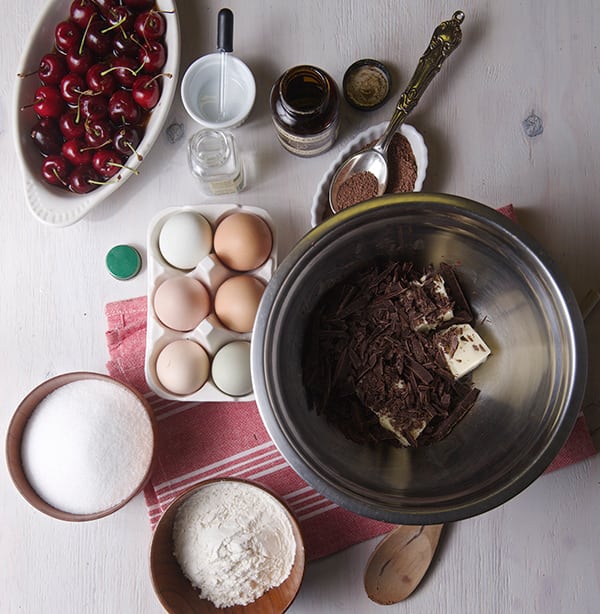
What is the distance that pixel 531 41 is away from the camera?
1.17 meters

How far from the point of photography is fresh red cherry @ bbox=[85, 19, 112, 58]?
1109 millimetres

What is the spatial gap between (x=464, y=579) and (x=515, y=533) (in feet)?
0.43

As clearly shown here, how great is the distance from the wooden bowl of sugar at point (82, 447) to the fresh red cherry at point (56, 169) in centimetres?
37

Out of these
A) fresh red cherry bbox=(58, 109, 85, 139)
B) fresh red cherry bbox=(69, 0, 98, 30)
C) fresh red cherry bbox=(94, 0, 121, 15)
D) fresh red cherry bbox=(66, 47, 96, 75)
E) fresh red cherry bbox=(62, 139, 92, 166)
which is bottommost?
fresh red cherry bbox=(62, 139, 92, 166)

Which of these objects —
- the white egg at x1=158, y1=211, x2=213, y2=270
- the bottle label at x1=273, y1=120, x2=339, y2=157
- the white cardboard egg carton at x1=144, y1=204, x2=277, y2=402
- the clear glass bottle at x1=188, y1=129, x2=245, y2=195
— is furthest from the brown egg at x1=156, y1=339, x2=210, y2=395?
the bottle label at x1=273, y1=120, x2=339, y2=157

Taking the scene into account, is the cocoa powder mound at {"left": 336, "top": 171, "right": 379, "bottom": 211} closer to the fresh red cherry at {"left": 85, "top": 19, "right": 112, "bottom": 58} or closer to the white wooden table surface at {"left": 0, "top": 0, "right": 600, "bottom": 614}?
the white wooden table surface at {"left": 0, "top": 0, "right": 600, "bottom": 614}

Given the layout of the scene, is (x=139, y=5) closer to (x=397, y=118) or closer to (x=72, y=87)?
(x=72, y=87)

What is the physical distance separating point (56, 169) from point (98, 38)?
258mm

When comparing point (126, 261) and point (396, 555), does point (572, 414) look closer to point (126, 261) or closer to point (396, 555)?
point (396, 555)

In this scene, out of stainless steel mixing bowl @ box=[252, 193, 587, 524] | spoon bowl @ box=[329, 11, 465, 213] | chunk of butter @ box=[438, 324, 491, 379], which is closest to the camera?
stainless steel mixing bowl @ box=[252, 193, 587, 524]

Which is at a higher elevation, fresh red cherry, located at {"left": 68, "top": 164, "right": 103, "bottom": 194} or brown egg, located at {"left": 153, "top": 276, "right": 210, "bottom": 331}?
fresh red cherry, located at {"left": 68, "top": 164, "right": 103, "bottom": 194}

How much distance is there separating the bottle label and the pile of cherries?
250mm

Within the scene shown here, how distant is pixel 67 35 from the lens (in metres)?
1.11

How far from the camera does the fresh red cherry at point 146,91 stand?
3.57 ft
